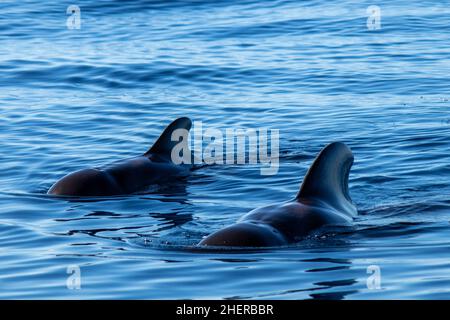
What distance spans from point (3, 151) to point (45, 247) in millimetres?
7086

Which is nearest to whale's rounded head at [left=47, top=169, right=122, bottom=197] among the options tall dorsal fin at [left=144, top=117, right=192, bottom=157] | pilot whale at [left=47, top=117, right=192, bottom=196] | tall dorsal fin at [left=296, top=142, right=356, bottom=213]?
pilot whale at [left=47, top=117, right=192, bottom=196]

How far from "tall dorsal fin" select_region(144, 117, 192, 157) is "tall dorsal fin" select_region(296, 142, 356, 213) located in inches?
164

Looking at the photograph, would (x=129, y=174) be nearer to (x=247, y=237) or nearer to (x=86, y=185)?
(x=86, y=185)

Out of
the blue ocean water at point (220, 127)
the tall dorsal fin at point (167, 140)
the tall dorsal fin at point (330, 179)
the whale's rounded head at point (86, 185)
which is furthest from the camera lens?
the tall dorsal fin at point (167, 140)

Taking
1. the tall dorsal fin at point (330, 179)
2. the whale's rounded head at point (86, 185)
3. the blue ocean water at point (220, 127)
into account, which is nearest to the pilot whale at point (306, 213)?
the tall dorsal fin at point (330, 179)

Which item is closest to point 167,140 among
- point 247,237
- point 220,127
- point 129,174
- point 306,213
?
point 129,174

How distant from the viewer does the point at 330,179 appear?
40.9 feet

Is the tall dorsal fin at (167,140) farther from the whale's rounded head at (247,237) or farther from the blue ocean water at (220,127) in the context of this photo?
the whale's rounded head at (247,237)

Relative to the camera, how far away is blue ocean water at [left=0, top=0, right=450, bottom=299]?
34.8 ft

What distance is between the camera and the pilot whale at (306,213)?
11086 mm

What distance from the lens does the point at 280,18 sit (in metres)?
33.2

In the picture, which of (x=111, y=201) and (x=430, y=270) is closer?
(x=430, y=270)
